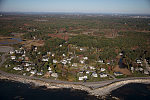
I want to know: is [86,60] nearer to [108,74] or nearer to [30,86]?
[108,74]

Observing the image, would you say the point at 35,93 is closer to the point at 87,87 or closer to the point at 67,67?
the point at 87,87

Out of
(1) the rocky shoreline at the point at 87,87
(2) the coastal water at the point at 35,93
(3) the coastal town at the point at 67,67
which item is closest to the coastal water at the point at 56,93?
(2) the coastal water at the point at 35,93

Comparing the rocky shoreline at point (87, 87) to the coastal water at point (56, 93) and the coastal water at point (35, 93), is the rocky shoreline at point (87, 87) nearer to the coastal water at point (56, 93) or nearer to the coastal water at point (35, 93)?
the coastal water at point (56, 93)

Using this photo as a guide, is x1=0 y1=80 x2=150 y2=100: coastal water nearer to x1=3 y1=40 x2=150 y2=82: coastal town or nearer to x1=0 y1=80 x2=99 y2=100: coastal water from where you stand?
x1=0 y1=80 x2=99 y2=100: coastal water

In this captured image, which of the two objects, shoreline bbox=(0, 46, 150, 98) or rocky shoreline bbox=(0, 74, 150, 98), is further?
shoreline bbox=(0, 46, 150, 98)

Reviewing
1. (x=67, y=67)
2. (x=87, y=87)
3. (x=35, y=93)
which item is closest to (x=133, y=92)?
(x=87, y=87)

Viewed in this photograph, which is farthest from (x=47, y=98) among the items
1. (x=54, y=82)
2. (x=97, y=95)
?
(x=97, y=95)

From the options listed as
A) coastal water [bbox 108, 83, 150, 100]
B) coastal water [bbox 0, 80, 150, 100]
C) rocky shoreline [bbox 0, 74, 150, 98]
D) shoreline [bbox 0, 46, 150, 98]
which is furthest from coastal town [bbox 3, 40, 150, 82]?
coastal water [bbox 0, 80, 150, 100]
